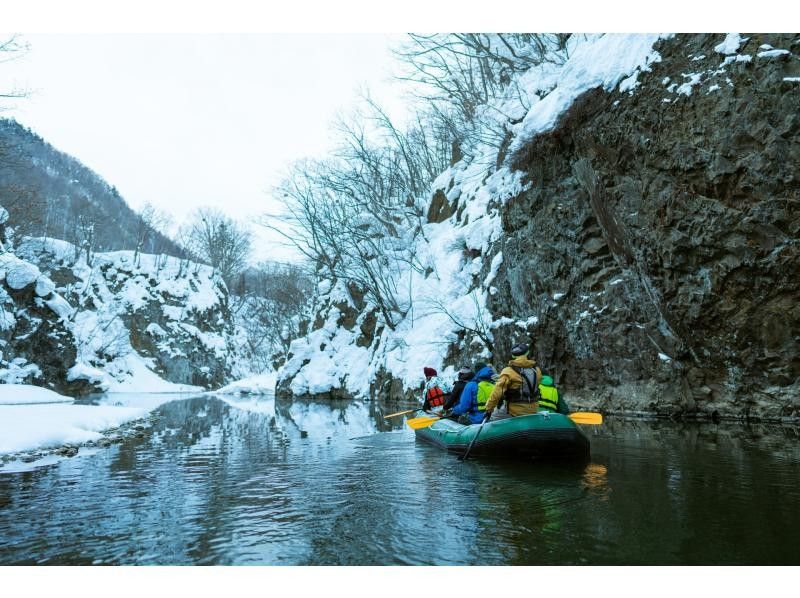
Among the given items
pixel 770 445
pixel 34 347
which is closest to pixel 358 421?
pixel 770 445

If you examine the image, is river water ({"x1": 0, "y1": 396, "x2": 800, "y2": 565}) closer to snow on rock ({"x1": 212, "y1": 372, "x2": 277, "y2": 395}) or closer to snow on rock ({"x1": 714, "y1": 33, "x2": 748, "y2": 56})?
snow on rock ({"x1": 714, "y1": 33, "x2": 748, "y2": 56})

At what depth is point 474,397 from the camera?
406 inches

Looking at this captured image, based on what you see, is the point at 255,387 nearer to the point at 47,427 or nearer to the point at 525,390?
the point at 47,427

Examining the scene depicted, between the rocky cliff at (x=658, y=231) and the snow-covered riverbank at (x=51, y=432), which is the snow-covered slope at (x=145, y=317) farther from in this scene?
the rocky cliff at (x=658, y=231)

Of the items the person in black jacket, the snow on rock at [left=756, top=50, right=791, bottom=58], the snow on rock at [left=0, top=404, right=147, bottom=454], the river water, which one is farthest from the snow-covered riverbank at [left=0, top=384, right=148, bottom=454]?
the snow on rock at [left=756, top=50, right=791, bottom=58]

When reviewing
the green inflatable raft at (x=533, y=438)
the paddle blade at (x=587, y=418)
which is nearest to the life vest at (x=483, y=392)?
the green inflatable raft at (x=533, y=438)

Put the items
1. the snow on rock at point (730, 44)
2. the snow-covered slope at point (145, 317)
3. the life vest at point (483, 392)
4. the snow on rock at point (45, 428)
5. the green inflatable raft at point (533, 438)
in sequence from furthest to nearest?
the snow-covered slope at point (145, 317) < the snow on rock at point (730, 44) < the life vest at point (483, 392) < the snow on rock at point (45, 428) < the green inflatable raft at point (533, 438)

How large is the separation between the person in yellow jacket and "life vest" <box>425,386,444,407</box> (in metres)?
4.42

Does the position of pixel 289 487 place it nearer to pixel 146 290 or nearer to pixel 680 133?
pixel 680 133

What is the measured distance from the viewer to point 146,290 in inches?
2202

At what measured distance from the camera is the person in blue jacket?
32.9ft

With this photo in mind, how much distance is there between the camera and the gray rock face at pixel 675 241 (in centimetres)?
1248

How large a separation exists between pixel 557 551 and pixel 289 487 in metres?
3.76

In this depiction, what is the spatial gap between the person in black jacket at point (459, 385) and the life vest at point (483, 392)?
1.02 metres
